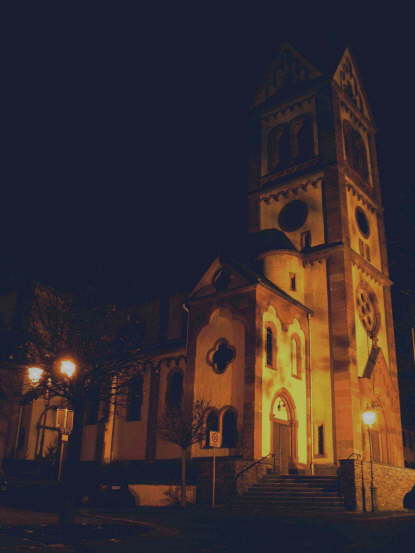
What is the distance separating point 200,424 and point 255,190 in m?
19.8

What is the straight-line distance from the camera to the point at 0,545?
10.8 metres

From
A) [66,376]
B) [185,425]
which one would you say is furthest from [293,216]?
[66,376]

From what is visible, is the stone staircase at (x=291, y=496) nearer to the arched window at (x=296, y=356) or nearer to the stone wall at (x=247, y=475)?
the stone wall at (x=247, y=475)

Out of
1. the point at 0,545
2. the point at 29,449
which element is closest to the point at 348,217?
the point at 29,449

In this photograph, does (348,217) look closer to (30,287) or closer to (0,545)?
(30,287)

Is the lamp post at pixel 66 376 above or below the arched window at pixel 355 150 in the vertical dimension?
below

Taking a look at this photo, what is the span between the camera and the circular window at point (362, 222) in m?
37.6

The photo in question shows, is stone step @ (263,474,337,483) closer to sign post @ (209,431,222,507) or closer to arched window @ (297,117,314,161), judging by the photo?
sign post @ (209,431,222,507)

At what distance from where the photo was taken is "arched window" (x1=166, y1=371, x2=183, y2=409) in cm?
3341

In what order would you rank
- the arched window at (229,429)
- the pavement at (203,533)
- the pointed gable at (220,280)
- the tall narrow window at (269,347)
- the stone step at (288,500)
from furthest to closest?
the pointed gable at (220,280) < the tall narrow window at (269,347) < the arched window at (229,429) < the stone step at (288,500) < the pavement at (203,533)

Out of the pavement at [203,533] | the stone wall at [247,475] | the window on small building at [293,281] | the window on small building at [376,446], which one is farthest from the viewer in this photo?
the window on small building at [293,281]

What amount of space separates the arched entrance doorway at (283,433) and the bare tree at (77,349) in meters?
10.6

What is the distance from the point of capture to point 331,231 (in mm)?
34750

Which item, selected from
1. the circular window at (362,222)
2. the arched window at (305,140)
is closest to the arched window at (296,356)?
the circular window at (362,222)
